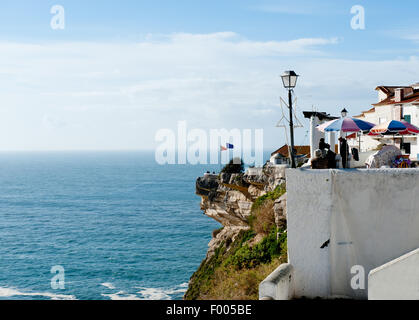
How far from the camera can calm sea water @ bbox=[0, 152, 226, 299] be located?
4734cm

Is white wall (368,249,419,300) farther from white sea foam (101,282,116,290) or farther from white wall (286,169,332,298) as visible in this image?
white sea foam (101,282,116,290)

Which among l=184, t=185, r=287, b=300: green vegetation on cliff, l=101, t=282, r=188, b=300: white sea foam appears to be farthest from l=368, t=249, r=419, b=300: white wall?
l=101, t=282, r=188, b=300: white sea foam

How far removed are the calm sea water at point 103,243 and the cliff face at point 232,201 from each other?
11.1m

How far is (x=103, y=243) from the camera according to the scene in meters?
66.1

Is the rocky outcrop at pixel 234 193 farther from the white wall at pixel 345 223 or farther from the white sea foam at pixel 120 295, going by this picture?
the white wall at pixel 345 223

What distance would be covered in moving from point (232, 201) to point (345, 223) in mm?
20596

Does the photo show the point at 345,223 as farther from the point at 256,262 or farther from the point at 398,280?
the point at 256,262

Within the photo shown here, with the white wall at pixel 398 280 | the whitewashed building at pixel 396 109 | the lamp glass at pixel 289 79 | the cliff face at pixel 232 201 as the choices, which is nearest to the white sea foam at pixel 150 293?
the cliff face at pixel 232 201

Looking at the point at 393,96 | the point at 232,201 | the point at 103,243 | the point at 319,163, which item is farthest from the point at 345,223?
the point at 103,243

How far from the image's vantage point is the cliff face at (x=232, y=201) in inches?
1072
